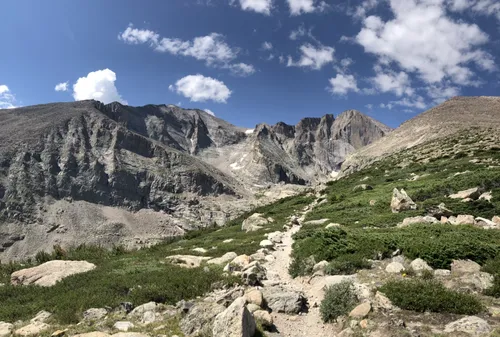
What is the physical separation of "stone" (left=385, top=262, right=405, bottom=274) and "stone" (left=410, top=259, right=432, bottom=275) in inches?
15.7

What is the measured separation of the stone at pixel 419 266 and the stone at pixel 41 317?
1347 centimetres

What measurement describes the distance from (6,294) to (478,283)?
1977 centimetres

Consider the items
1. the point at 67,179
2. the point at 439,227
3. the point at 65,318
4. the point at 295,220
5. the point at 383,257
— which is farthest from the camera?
the point at 67,179

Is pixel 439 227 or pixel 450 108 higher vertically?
pixel 450 108

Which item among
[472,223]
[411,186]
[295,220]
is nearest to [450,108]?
[411,186]

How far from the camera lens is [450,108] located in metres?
118

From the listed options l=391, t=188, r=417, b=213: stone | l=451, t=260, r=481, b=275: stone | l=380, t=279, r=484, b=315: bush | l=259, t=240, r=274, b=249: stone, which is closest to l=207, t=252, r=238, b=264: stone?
l=259, t=240, r=274, b=249: stone

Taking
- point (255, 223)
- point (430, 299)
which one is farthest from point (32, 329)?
point (255, 223)

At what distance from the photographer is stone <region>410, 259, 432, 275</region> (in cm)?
1231

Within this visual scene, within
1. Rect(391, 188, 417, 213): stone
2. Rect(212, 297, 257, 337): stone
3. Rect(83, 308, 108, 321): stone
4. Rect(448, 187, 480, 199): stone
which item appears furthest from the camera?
Rect(391, 188, 417, 213): stone

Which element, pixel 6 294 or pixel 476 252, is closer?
pixel 476 252

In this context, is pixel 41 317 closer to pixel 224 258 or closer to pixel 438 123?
pixel 224 258

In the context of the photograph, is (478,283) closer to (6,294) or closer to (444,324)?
(444,324)

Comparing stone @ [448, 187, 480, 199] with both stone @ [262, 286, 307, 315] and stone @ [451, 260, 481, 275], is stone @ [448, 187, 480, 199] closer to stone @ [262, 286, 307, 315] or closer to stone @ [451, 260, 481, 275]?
stone @ [451, 260, 481, 275]
